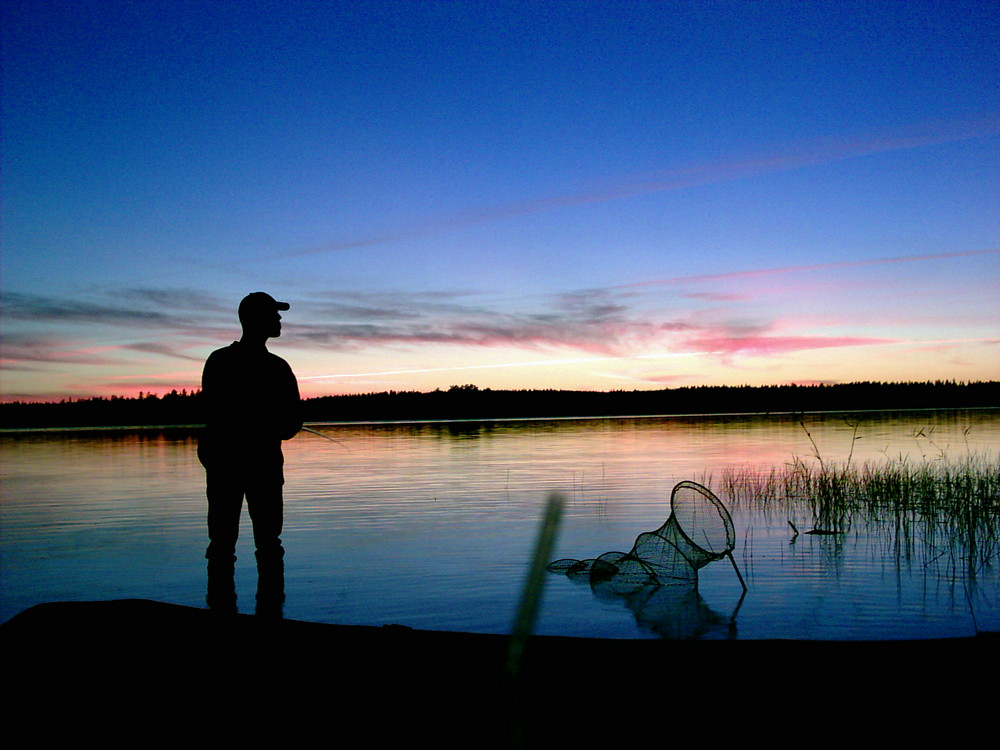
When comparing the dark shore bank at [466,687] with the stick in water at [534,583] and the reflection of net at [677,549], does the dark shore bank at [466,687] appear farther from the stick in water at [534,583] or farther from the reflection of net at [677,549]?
the reflection of net at [677,549]

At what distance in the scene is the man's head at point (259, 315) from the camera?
650cm

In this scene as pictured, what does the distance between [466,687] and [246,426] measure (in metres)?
3.42

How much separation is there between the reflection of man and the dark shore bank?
237 cm

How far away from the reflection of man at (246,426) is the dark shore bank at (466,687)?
2.37m

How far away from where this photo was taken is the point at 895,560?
9461mm

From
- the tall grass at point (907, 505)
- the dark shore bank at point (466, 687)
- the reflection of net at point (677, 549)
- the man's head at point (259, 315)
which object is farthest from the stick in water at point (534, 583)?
the tall grass at point (907, 505)

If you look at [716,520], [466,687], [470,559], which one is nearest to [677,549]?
[716,520]

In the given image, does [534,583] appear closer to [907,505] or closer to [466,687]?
[466,687]

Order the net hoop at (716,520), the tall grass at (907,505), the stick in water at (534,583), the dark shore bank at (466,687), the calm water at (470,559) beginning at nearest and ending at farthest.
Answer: the stick in water at (534,583) → the dark shore bank at (466,687) → the calm water at (470,559) → the net hoop at (716,520) → the tall grass at (907,505)

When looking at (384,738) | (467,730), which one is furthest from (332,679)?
(467,730)

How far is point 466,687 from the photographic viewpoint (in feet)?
12.5

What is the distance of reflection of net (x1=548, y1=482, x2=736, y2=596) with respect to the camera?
25.1 feet

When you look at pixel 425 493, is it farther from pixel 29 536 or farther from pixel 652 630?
pixel 652 630

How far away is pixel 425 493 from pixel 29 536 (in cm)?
735
